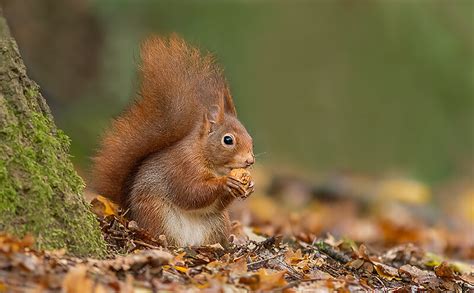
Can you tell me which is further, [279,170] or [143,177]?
[279,170]

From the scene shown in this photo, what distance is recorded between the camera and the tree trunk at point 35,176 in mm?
3293

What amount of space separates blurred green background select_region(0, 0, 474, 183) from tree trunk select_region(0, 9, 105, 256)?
8181mm

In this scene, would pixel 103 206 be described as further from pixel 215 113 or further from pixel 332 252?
pixel 332 252

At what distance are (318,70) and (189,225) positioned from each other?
827 centimetres

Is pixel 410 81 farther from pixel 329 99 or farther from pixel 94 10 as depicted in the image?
pixel 94 10

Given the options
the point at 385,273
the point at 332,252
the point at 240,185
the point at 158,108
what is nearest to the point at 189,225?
the point at 240,185

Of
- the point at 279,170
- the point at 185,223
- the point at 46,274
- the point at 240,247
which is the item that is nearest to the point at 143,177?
the point at 185,223

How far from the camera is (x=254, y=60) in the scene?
40.1ft

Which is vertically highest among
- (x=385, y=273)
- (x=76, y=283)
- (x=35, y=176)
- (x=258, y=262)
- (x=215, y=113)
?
(x=215, y=113)

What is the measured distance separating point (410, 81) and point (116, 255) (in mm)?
9341

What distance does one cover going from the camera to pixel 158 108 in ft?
14.4

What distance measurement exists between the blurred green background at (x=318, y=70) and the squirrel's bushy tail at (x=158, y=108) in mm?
7250

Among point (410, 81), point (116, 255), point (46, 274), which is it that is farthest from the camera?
point (410, 81)

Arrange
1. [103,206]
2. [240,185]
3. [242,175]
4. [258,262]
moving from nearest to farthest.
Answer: [258,262]
[240,185]
[242,175]
[103,206]
